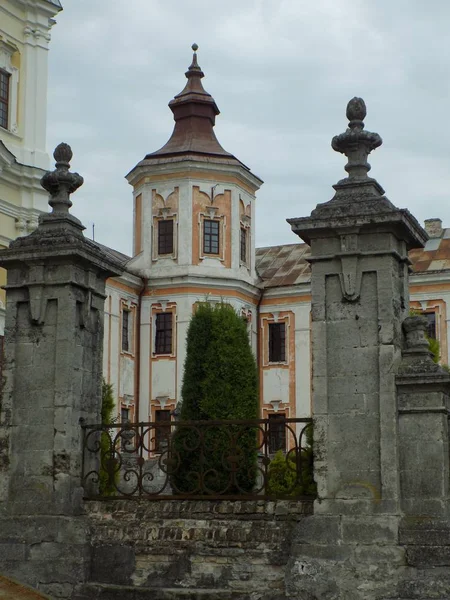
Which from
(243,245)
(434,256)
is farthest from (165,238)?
(434,256)

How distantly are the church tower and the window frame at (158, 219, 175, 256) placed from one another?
36mm

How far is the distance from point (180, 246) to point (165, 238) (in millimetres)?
796

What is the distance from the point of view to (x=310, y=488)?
31.4 feet

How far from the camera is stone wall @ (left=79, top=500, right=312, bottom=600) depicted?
9.03 metres

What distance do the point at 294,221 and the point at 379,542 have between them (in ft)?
9.73

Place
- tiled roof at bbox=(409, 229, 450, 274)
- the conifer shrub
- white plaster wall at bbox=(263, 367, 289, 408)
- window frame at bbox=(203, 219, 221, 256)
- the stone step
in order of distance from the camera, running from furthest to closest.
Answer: white plaster wall at bbox=(263, 367, 289, 408) < window frame at bbox=(203, 219, 221, 256) < tiled roof at bbox=(409, 229, 450, 274) < the conifer shrub < the stone step

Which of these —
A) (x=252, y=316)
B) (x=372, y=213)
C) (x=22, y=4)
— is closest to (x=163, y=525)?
(x=372, y=213)

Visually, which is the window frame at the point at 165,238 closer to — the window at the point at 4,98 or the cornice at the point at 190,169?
the cornice at the point at 190,169

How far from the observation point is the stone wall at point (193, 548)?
9.03m

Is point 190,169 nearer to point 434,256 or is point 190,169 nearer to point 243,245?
point 243,245

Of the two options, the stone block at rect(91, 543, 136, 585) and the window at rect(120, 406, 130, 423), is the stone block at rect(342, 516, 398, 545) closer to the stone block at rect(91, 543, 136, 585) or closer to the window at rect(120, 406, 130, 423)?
the stone block at rect(91, 543, 136, 585)

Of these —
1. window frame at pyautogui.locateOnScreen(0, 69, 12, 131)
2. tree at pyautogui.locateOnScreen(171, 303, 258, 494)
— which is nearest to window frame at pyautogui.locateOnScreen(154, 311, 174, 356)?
window frame at pyautogui.locateOnScreen(0, 69, 12, 131)

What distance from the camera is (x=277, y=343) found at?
38.1 m

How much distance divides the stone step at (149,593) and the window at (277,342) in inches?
1119
